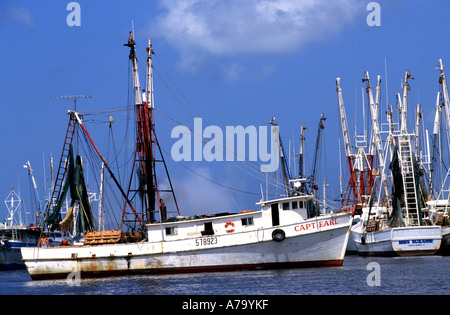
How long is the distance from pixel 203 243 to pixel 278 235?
17.9 ft

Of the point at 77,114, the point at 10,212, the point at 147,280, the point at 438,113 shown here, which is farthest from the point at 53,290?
the point at 10,212

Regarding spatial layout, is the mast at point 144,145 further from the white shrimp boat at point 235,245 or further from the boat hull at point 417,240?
the boat hull at point 417,240

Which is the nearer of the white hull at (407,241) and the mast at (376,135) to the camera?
the white hull at (407,241)

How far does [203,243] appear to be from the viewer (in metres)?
45.9

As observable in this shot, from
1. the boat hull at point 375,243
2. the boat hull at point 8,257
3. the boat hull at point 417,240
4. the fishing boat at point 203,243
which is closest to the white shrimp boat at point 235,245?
the fishing boat at point 203,243

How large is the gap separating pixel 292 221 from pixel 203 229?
21.2 feet

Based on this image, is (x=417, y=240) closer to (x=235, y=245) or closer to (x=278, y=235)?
(x=278, y=235)

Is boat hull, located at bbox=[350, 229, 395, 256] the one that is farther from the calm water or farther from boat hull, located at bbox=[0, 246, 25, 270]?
boat hull, located at bbox=[0, 246, 25, 270]

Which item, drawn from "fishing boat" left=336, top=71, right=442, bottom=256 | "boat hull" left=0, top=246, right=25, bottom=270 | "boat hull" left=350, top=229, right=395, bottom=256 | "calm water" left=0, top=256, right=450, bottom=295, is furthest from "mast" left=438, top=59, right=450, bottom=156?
"boat hull" left=0, top=246, right=25, bottom=270

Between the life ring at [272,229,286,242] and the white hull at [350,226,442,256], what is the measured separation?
17.4m

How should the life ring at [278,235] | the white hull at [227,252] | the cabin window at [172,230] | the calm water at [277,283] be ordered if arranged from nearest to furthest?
the calm water at [277,283] < the life ring at [278,235] < the white hull at [227,252] < the cabin window at [172,230]

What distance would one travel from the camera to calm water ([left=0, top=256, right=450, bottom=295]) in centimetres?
3341

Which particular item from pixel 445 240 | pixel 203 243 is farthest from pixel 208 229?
pixel 445 240

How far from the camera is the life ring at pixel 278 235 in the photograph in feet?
145
